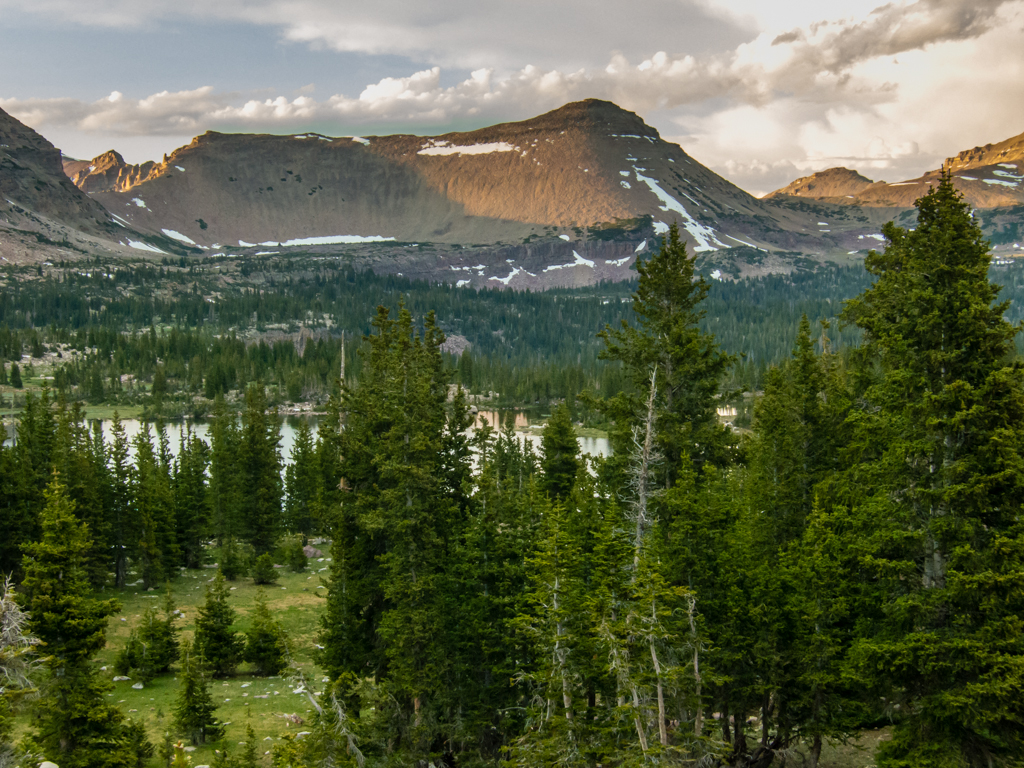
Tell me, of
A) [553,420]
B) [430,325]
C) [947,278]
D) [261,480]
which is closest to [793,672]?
[947,278]

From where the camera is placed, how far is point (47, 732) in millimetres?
20906

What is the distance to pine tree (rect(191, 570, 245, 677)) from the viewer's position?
3294 centimetres

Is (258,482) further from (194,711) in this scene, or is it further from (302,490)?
(194,711)

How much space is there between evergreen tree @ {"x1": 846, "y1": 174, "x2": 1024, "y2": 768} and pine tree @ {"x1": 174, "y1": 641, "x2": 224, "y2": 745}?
1994cm

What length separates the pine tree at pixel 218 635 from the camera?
108 feet

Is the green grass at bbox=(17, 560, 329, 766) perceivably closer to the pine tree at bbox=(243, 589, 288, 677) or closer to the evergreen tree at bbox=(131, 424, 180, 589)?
the pine tree at bbox=(243, 589, 288, 677)

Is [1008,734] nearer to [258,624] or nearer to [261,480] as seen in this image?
[258,624]

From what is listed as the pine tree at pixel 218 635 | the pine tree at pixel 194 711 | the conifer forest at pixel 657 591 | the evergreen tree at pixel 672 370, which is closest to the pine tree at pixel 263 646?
the conifer forest at pixel 657 591

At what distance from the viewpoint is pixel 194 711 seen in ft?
83.5

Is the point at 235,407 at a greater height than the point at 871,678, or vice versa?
the point at 871,678

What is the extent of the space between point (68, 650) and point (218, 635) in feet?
42.8

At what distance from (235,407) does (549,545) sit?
442 feet

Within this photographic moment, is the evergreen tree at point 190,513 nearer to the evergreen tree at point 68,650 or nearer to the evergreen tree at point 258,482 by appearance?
the evergreen tree at point 258,482

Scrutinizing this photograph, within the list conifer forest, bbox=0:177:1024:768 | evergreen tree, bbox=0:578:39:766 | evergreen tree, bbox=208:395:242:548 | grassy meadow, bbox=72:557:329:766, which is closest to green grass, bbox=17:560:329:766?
grassy meadow, bbox=72:557:329:766
